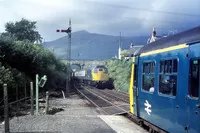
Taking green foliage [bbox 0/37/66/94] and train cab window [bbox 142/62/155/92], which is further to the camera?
green foliage [bbox 0/37/66/94]

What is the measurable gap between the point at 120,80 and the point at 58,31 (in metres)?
12.8

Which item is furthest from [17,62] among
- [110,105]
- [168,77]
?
[168,77]

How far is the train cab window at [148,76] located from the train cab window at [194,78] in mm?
3132

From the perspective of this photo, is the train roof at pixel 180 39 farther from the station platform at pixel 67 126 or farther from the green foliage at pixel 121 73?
the green foliage at pixel 121 73

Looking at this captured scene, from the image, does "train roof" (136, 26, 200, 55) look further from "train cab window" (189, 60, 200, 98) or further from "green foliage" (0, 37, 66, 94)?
"green foliage" (0, 37, 66, 94)

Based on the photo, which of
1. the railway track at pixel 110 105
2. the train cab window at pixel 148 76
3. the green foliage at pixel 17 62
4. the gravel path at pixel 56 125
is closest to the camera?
the train cab window at pixel 148 76

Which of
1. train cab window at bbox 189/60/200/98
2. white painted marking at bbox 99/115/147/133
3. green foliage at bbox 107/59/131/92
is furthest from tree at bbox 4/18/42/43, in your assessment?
train cab window at bbox 189/60/200/98

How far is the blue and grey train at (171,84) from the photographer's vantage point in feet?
26.3

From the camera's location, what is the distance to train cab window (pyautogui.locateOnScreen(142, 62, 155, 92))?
1135 centimetres

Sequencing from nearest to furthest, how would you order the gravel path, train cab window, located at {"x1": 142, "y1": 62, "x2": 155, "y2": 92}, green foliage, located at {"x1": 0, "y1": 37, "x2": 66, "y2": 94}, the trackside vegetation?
train cab window, located at {"x1": 142, "y1": 62, "x2": 155, "y2": 92}
the gravel path
the trackside vegetation
green foliage, located at {"x1": 0, "y1": 37, "x2": 66, "y2": 94}

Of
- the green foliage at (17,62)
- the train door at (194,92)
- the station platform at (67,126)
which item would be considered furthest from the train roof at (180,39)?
the green foliage at (17,62)

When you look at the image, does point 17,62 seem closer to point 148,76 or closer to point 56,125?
point 56,125

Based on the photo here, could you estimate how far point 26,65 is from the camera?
3309cm

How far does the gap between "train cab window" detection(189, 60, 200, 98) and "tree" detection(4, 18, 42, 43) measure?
219ft
